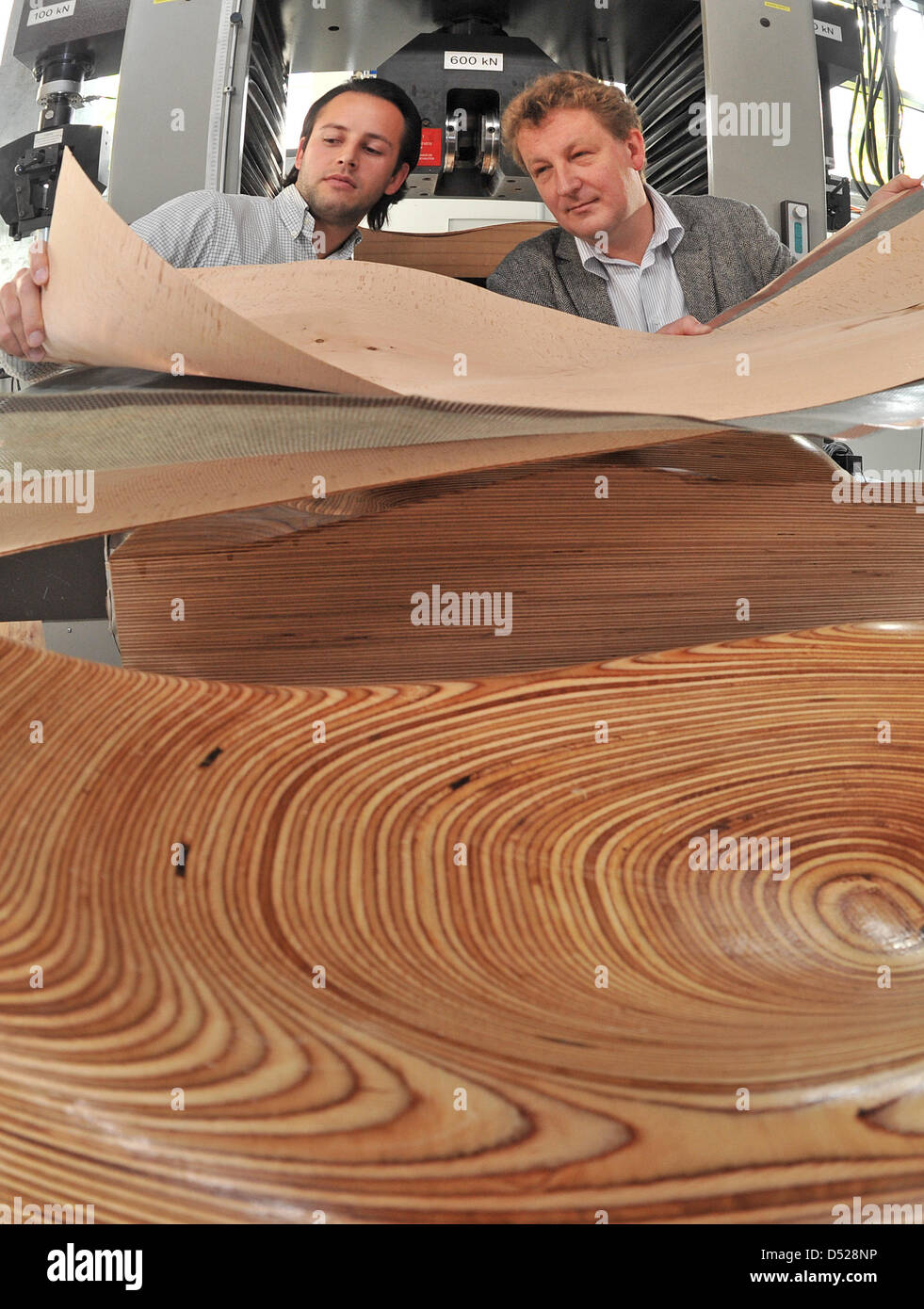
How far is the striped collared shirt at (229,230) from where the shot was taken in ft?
4.38

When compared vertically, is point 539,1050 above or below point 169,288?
below

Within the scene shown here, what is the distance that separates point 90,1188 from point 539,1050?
0.14 m

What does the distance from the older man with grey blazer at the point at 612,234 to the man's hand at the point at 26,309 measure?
3.11 feet

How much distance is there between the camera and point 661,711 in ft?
1.21

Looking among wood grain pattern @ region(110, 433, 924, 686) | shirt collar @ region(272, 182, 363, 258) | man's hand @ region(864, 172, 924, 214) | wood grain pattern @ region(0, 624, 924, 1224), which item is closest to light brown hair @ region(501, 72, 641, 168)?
shirt collar @ region(272, 182, 363, 258)

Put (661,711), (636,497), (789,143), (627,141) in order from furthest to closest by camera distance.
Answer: (789,143) < (627,141) < (636,497) < (661,711)

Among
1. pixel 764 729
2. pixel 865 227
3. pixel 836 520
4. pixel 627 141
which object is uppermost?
pixel 627 141

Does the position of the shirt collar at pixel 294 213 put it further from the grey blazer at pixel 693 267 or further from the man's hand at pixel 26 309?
the man's hand at pixel 26 309

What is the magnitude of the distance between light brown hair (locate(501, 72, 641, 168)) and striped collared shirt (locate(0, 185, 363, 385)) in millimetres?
361

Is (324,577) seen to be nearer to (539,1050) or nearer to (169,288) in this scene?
(169,288)

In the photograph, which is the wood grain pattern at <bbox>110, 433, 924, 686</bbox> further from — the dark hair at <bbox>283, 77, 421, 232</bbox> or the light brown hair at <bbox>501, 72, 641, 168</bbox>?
the dark hair at <bbox>283, 77, 421, 232</bbox>

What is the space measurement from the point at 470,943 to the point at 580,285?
4.17 ft

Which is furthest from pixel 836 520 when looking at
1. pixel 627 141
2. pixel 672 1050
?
pixel 627 141
